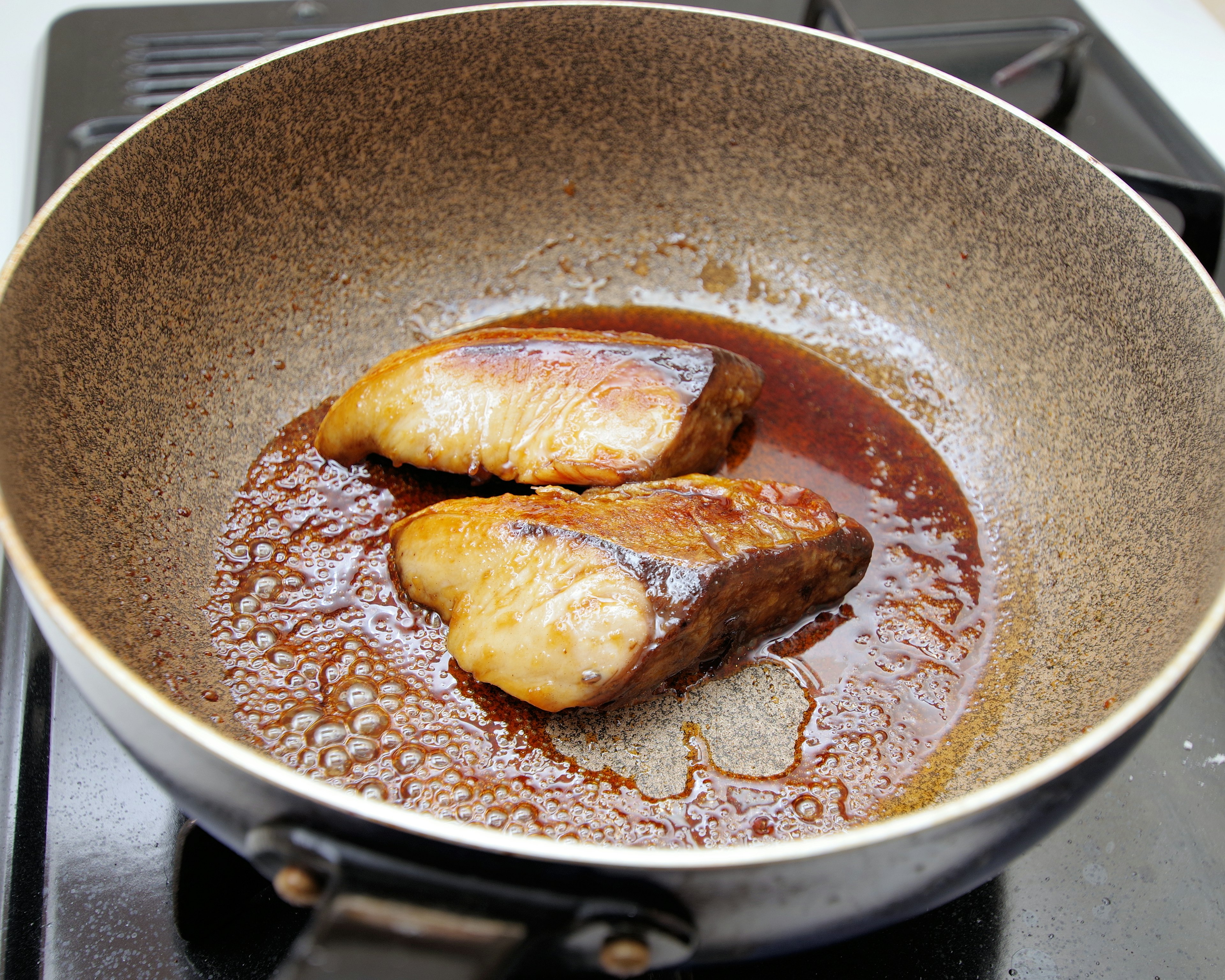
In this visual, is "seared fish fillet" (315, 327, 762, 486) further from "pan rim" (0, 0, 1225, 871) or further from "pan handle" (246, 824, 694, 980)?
"pan handle" (246, 824, 694, 980)

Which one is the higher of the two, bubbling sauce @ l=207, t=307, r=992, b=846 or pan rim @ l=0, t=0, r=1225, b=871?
pan rim @ l=0, t=0, r=1225, b=871


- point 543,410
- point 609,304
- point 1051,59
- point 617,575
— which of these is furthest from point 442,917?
point 1051,59

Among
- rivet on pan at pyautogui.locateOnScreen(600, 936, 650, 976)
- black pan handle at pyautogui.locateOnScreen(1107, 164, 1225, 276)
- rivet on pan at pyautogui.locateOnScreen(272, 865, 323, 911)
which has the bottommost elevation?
rivet on pan at pyautogui.locateOnScreen(272, 865, 323, 911)

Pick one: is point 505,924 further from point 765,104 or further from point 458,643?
point 765,104

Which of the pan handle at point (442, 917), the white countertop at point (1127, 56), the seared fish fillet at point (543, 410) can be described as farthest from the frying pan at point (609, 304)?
the white countertop at point (1127, 56)

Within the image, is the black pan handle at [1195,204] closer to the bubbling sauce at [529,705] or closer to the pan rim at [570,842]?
the bubbling sauce at [529,705]

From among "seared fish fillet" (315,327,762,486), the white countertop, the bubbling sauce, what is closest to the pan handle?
the bubbling sauce
